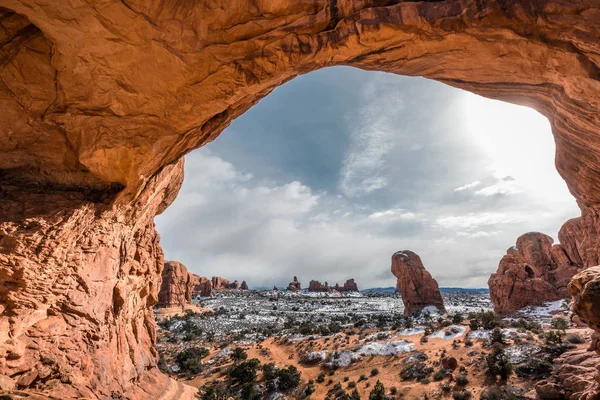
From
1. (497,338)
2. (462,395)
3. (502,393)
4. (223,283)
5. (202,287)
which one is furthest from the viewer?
(223,283)

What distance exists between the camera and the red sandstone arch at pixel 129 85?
22.0 feet

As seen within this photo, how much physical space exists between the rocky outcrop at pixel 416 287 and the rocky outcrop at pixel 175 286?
4850 centimetres

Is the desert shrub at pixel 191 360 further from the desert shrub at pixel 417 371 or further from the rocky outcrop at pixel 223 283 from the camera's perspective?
the rocky outcrop at pixel 223 283

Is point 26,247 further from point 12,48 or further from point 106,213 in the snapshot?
point 12,48

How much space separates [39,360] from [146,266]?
232 inches

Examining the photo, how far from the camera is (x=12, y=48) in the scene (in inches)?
295

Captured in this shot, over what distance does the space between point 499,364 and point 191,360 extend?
25798 millimetres

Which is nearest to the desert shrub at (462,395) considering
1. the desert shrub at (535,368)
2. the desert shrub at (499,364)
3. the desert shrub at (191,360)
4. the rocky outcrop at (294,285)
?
the desert shrub at (499,364)

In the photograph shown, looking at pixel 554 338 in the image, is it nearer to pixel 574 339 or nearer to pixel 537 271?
pixel 574 339

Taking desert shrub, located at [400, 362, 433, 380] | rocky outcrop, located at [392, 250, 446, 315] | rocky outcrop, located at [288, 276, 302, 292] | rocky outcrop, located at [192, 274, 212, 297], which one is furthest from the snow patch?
rocky outcrop, located at [288, 276, 302, 292]

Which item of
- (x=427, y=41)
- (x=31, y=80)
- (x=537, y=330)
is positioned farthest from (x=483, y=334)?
(x=31, y=80)

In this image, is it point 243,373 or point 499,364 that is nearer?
point 499,364

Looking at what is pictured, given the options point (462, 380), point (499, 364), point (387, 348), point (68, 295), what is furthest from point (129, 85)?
point (387, 348)

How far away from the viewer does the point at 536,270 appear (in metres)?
46.4
